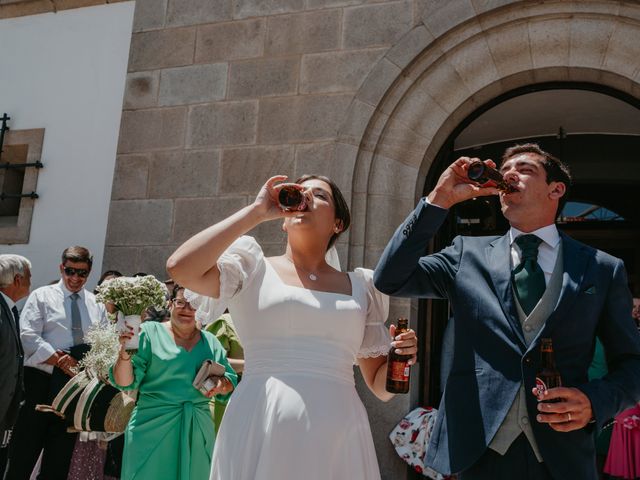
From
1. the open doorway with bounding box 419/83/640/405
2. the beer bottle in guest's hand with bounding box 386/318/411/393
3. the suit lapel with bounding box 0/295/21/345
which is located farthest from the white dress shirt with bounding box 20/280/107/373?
the beer bottle in guest's hand with bounding box 386/318/411/393

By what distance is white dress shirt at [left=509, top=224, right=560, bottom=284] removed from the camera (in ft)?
7.94

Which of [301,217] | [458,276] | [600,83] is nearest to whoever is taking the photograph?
[458,276]

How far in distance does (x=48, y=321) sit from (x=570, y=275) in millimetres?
4605

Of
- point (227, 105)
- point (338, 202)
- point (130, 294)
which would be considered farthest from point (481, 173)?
point (227, 105)

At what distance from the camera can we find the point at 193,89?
653cm

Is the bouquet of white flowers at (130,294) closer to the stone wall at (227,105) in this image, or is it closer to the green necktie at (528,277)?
the stone wall at (227,105)

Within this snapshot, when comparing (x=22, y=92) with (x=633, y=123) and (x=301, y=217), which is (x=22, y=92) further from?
(x=633, y=123)

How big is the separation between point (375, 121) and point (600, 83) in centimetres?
181

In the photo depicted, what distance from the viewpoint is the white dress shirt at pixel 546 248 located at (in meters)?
2.42

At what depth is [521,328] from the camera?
7.46 feet

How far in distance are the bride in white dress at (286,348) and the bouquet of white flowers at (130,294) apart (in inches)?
44.2

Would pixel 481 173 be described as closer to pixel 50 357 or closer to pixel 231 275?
pixel 231 275

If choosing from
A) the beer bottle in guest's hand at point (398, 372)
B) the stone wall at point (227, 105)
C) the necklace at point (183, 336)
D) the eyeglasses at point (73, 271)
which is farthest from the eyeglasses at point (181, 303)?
the beer bottle in guest's hand at point (398, 372)

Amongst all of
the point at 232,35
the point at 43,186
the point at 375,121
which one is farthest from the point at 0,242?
the point at 375,121
